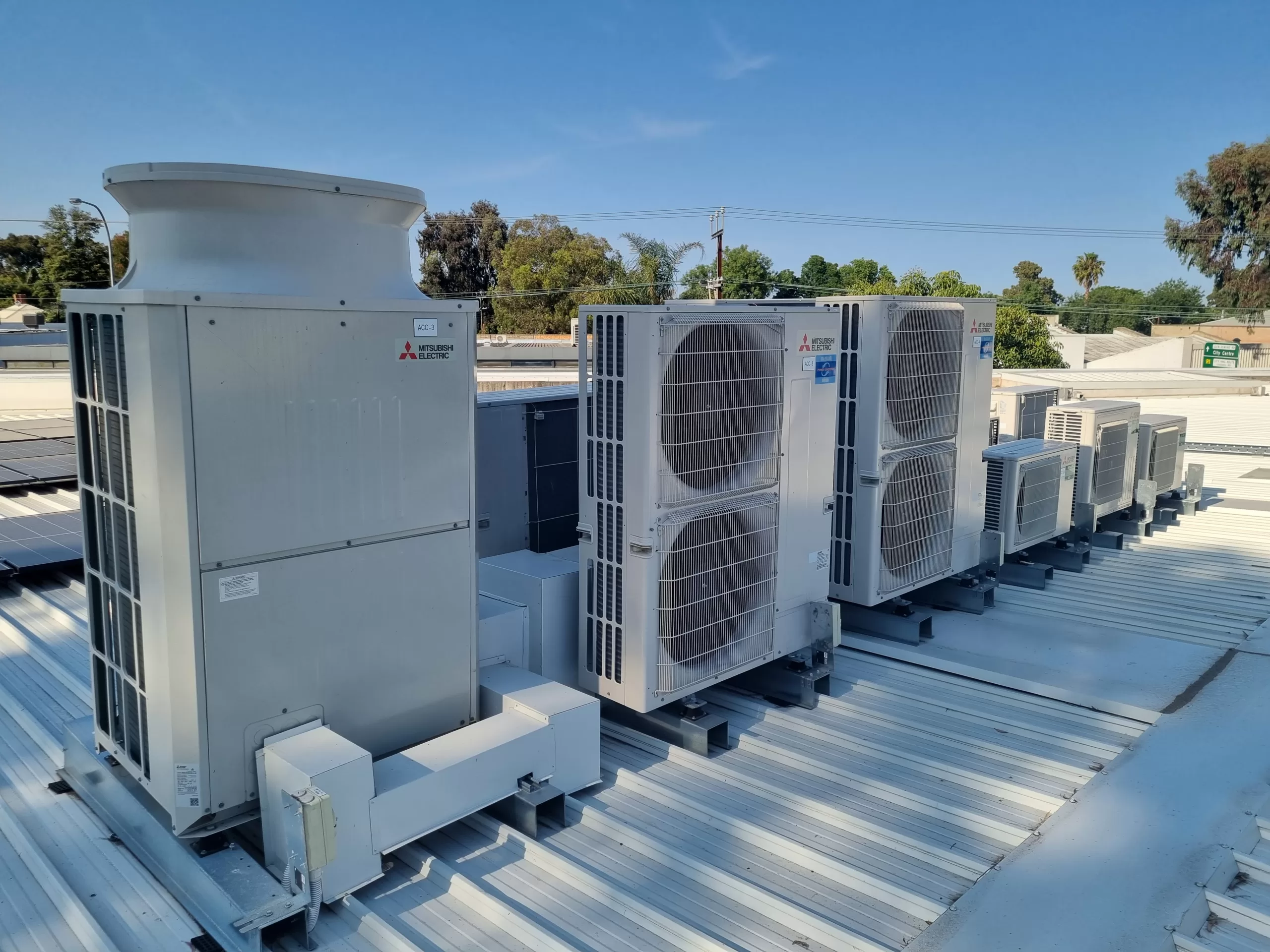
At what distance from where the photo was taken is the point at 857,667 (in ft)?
15.7

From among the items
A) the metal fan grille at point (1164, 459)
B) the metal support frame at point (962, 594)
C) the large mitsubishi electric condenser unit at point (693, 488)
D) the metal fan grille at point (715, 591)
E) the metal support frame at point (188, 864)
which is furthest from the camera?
the metal fan grille at point (1164, 459)

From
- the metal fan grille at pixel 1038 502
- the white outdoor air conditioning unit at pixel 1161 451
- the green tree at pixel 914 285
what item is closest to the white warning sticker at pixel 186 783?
the metal fan grille at pixel 1038 502

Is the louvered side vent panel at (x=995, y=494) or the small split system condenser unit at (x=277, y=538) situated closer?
the small split system condenser unit at (x=277, y=538)

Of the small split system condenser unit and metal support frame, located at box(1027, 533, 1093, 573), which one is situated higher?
the small split system condenser unit

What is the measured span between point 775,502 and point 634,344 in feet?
3.55

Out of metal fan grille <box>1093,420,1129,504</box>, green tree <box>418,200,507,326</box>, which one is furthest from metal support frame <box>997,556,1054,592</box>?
green tree <box>418,200,507,326</box>

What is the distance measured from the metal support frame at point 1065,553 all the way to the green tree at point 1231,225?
40826 mm

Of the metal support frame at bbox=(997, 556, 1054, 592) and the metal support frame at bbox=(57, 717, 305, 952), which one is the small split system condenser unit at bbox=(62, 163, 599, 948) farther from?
the metal support frame at bbox=(997, 556, 1054, 592)

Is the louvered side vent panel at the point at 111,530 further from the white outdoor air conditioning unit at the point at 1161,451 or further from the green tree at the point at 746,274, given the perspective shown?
the green tree at the point at 746,274

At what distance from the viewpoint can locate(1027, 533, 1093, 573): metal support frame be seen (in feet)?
22.4

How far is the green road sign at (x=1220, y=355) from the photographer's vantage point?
108 ft

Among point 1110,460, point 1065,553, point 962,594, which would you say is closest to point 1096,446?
point 1110,460

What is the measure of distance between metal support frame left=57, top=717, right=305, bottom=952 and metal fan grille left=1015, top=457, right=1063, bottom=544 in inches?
210

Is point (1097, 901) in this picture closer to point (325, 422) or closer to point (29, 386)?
point (325, 422)
